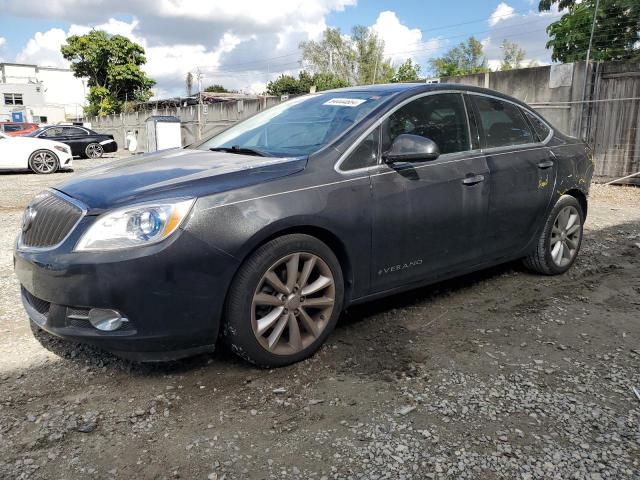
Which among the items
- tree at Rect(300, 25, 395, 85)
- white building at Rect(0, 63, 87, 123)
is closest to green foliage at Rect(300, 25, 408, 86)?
tree at Rect(300, 25, 395, 85)

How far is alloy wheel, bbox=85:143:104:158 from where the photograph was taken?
22.1 metres

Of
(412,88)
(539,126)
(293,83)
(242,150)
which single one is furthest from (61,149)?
(293,83)

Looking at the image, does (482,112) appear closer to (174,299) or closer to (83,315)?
(174,299)

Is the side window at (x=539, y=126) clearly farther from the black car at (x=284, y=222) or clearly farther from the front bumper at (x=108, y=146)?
the front bumper at (x=108, y=146)

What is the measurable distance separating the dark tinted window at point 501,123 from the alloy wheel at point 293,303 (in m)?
1.78

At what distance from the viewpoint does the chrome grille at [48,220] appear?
2.71m

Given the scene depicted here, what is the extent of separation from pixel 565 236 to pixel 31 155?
44.9 feet

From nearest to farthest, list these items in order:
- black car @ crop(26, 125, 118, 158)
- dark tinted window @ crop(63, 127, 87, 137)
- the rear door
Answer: the rear door → black car @ crop(26, 125, 118, 158) → dark tinted window @ crop(63, 127, 87, 137)

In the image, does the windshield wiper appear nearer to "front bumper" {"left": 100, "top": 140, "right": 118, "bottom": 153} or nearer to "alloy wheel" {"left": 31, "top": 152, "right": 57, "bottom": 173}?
"alloy wheel" {"left": 31, "top": 152, "right": 57, "bottom": 173}

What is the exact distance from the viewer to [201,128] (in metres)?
23.3

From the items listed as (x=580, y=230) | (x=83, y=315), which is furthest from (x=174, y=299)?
(x=580, y=230)

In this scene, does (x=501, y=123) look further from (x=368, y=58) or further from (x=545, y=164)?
(x=368, y=58)

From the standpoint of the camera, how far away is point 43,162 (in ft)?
46.9

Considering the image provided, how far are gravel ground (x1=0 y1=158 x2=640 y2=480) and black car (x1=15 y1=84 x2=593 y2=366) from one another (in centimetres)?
27
